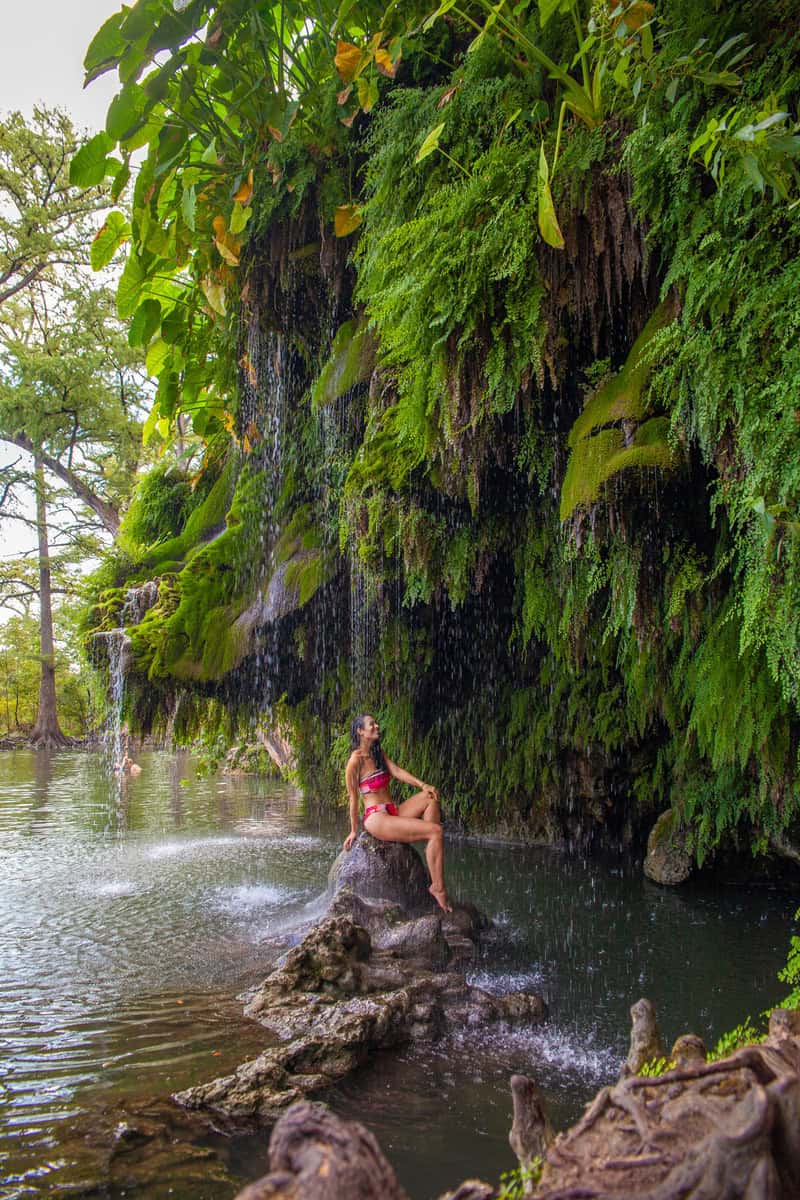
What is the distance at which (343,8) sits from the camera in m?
4.47

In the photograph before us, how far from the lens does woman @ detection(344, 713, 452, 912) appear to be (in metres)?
5.82

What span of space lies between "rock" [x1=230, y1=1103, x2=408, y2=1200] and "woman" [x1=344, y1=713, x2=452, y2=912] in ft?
14.7

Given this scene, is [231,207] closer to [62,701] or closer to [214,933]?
[214,933]

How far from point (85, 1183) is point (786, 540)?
3567 mm

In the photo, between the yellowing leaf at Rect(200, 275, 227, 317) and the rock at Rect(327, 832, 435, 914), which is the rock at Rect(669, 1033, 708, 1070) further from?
the yellowing leaf at Rect(200, 275, 227, 317)

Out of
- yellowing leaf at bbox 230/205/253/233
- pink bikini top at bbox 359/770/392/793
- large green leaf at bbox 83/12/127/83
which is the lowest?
pink bikini top at bbox 359/770/392/793

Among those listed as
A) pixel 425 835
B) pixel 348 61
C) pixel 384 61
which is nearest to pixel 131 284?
pixel 348 61

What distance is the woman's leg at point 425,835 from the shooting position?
5.79 m

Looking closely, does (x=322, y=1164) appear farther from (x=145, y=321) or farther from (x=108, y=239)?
(x=145, y=321)

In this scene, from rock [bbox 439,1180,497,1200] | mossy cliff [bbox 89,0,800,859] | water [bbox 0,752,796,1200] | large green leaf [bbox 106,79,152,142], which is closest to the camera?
rock [bbox 439,1180,497,1200]

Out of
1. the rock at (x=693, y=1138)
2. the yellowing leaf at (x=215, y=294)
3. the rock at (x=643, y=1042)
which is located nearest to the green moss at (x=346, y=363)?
the yellowing leaf at (x=215, y=294)

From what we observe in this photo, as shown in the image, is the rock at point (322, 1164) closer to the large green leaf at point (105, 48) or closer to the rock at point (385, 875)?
the rock at point (385, 875)

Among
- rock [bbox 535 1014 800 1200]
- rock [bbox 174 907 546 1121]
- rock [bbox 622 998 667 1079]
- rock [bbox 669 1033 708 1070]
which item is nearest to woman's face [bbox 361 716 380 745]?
rock [bbox 174 907 546 1121]

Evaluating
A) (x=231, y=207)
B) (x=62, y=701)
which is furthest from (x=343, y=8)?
(x=62, y=701)
